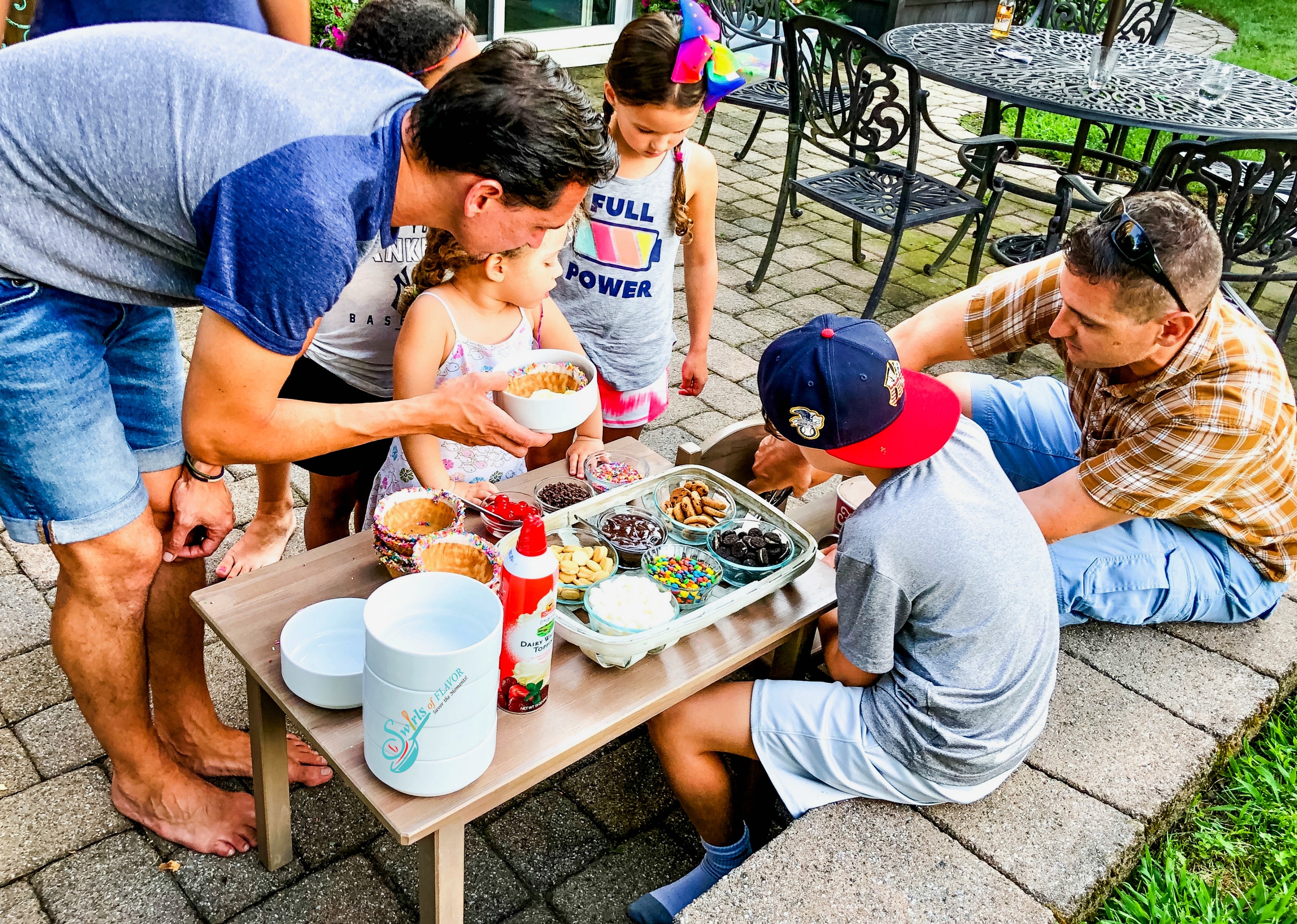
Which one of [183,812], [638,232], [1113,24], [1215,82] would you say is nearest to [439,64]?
[638,232]

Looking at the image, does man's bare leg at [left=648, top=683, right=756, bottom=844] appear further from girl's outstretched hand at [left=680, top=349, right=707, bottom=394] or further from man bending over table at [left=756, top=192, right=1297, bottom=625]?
girl's outstretched hand at [left=680, top=349, right=707, bottom=394]

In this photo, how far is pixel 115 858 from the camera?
90.4 inches

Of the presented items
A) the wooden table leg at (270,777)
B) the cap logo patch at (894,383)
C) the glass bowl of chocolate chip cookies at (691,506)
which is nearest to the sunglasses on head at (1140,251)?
the cap logo patch at (894,383)

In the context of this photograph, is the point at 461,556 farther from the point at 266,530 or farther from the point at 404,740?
the point at 266,530

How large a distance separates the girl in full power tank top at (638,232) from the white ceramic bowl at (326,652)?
129 cm

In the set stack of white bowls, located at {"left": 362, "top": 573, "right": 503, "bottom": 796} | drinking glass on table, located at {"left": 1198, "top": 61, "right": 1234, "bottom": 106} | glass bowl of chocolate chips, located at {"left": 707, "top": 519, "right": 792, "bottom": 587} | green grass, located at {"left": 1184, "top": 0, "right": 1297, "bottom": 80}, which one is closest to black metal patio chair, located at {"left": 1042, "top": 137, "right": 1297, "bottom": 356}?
drinking glass on table, located at {"left": 1198, "top": 61, "right": 1234, "bottom": 106}

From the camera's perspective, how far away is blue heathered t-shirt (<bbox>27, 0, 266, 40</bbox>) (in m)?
2.54

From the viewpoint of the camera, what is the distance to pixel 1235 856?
2.53m

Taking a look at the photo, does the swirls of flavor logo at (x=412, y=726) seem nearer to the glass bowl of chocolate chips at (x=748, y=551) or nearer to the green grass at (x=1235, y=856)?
the glass bowl of chocolate chips at (x=748, y=551)

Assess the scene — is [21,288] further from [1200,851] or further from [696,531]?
[1200,851]

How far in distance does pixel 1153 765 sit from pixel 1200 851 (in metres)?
0.36

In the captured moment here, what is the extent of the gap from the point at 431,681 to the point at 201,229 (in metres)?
0.81

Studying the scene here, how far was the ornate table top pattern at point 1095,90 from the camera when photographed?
457cm

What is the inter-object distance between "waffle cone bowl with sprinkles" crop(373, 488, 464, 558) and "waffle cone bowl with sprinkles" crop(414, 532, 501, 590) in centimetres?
3
